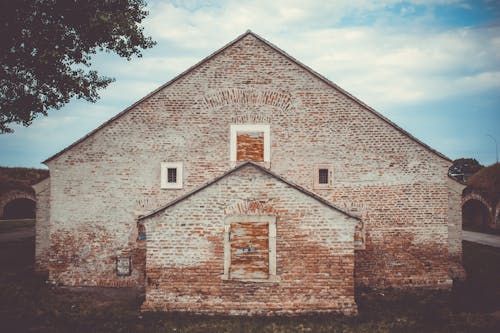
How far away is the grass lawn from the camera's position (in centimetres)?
845

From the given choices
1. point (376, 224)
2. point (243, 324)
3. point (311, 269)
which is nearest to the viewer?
point (243, 324)

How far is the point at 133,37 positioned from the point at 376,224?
37.4ft

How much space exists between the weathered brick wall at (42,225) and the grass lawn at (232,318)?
75 centimetres

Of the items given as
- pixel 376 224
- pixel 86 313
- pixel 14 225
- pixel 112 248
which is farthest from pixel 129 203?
pixel 14 225

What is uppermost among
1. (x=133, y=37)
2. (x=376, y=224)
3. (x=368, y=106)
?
(x=133, y=37)

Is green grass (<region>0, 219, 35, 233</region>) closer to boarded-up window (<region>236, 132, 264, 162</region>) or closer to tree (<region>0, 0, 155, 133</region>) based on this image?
tree (<region>0, 0, 155, 133</region>)

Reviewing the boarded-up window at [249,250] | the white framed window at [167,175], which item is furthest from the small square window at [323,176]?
the white framed window at [167,175]

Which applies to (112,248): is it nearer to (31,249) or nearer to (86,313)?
Answer: (86,313)

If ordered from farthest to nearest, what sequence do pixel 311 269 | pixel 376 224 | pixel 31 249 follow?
1. pixel 31 249
2. pixel 376 224
3. pixel 311 269

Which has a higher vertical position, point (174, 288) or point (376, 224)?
point (376, 224)

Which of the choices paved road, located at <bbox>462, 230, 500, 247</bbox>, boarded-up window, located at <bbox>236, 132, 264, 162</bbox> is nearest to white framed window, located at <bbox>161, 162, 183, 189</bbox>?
boarded-up window, located at <bbox>236, 132, 264, 162</bbox>

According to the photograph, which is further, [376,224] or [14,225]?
[14,225]

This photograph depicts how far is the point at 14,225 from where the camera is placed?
89.3ft

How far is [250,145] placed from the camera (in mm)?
12539
